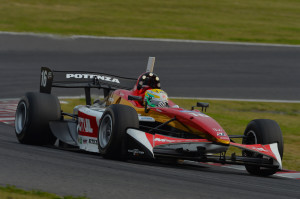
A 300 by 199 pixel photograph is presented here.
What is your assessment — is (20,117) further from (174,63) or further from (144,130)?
(174,63)

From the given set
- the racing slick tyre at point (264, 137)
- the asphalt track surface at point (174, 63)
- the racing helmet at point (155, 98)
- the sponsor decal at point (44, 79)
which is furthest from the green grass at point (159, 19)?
the racing slick tyre at point (264, 137)

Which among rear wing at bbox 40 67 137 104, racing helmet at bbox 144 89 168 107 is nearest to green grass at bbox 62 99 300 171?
rear wing at bbox 40 67 137 104

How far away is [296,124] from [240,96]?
3787mm

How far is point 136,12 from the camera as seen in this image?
30391 mm

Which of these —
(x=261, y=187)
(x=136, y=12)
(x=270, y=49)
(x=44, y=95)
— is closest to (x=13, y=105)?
(x=44, y=95)

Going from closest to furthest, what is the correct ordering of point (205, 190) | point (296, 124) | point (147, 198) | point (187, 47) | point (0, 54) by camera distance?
1. point (147, 198)
2. point (205, 190)
3. point (296, 124)
4. point (0, 54)
5. point (187, 47)

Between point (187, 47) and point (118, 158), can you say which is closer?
point (118, 158)

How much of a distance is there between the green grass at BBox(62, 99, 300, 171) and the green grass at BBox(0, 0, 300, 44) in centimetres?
826

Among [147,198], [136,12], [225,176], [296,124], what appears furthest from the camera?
[136,12]

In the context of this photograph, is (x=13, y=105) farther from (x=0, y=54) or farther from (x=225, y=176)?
(x=225, y=176)

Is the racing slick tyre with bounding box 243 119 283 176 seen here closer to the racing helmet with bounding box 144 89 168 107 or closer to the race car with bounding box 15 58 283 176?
the race car with bounding box 15 58 283 176

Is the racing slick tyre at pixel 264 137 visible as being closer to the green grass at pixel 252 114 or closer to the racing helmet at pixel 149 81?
the racing helmet at pixel 149 81

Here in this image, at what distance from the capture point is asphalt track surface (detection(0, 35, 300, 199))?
22.3 ft

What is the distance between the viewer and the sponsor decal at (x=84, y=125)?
1055cm
